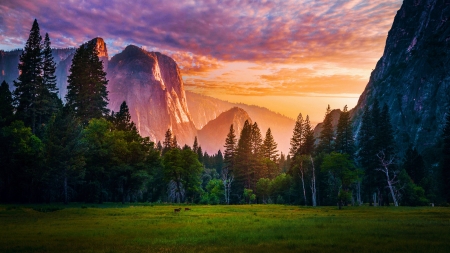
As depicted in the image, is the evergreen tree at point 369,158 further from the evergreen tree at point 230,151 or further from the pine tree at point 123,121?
the pine tree at point 123,121

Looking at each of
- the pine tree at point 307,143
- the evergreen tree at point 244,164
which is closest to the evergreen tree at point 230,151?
the evergreen tree at point 244,164

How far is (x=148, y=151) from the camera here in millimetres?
78188

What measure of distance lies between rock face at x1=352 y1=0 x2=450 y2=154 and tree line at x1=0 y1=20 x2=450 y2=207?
5902 cm

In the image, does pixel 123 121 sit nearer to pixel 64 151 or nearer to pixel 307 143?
pixel 64 151

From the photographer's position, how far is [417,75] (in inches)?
5753

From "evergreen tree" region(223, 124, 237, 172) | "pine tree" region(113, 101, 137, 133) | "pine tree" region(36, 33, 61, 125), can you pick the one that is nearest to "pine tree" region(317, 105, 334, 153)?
"evergreen tree" region(223, 124, 237, 172)

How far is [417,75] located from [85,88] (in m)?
142

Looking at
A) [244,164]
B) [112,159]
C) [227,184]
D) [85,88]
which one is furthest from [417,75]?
[85,88]

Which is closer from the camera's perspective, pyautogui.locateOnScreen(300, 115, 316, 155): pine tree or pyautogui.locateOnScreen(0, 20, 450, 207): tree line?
pyautogui.locateOnScreen(0, 20, 450, 207): tree line

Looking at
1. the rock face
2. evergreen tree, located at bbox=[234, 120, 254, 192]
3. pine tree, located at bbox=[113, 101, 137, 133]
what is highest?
the rock face

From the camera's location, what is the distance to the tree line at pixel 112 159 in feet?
175

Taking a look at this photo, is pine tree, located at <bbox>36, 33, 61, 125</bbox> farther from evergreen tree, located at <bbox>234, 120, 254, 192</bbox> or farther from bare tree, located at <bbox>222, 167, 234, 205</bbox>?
evergreen tree, located at <bbox>234, 120, 254, 192</bbox>

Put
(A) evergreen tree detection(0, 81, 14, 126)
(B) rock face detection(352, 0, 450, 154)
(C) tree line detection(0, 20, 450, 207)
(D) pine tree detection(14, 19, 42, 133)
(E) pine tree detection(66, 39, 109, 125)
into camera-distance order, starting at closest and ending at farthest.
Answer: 1. (C) tree line detection(0, 20, 450, 207)
2. (D) pine tree detection(14, 19, 42, 133)
3. (A) evergreen tree detection(0, 81, 14, 126)
4. (E) pine tree detection(66, 39, 109, 125)
5. (B) rock face detection(352, 0, 450, 154)

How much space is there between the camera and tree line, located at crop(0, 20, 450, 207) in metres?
53.4
